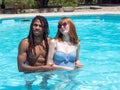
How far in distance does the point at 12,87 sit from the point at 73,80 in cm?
126

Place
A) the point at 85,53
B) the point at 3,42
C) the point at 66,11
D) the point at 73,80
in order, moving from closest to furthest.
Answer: the point at 73,80, the point at 85,53, the point at 3,42, the point at 66,11

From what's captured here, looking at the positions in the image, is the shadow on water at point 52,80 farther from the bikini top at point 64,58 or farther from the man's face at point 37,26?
the man's face at point 37,26

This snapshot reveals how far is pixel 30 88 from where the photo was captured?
15.9 feet

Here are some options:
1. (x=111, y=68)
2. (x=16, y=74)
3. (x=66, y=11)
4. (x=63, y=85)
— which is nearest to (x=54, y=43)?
(x=63, y=85)

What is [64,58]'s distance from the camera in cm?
476

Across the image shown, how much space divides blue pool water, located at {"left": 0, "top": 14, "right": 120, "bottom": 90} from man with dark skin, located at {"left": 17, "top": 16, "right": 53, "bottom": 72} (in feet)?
0.58

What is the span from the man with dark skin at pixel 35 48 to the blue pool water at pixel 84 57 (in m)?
0.18

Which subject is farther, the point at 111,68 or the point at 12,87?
the point at 111,68

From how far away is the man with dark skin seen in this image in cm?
443

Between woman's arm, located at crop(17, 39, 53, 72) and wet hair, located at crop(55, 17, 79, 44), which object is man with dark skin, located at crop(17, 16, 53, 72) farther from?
wet hair, located at crop(55, 17, 79, 44)

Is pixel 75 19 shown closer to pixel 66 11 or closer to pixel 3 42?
pixel 66 11

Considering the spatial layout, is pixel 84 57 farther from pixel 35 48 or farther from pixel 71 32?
pixel 35 48

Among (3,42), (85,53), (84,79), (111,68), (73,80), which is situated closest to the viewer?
(73,80)

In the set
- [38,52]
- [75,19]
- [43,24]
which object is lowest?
[75,19]
